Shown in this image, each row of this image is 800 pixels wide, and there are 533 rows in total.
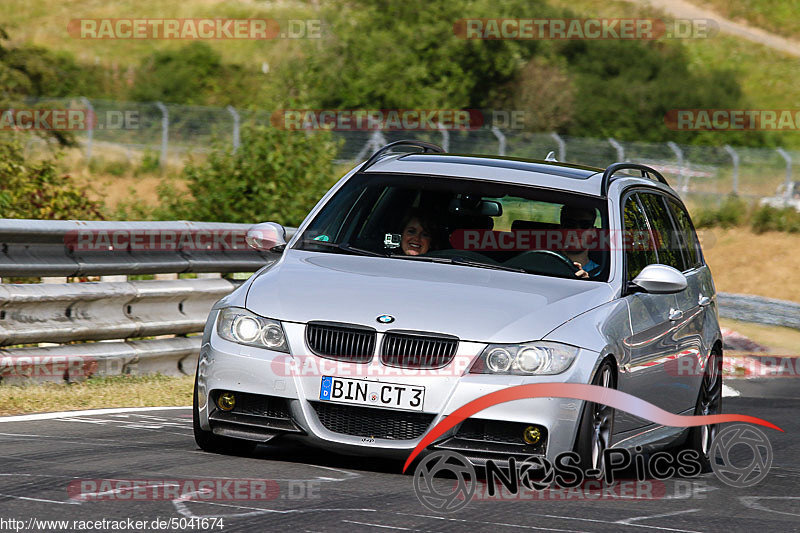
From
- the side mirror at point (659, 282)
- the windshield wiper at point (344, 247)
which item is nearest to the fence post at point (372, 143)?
the windshield wiper at point (344, 247)

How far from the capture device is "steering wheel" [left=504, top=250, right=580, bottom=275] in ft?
24.1

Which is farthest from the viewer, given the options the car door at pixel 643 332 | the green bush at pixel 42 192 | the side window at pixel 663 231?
the green bush at pixel 42 192

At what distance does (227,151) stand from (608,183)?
1126 cm

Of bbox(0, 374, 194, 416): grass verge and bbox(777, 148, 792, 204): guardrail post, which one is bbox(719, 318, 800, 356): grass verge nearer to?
bbox(0, 374, 194, 416): grass verge

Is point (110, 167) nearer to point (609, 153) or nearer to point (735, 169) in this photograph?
point (609, 153)

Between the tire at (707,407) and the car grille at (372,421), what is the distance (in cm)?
263

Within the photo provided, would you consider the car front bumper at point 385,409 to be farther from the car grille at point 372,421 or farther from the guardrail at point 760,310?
the guardrail at point 760,310

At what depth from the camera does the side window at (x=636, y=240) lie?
7617mm

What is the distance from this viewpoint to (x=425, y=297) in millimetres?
6508

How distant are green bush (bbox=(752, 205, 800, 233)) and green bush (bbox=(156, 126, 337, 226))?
711 inches

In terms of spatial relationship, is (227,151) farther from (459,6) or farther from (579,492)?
(459,6)

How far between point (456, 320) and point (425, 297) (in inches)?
11.4

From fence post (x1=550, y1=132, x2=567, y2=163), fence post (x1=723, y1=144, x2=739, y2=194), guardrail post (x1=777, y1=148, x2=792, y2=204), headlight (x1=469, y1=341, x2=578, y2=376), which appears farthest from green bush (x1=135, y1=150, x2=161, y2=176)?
headlight (x1=469, y1=341, x2=578, y2=376)

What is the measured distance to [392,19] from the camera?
50375 millimetres
